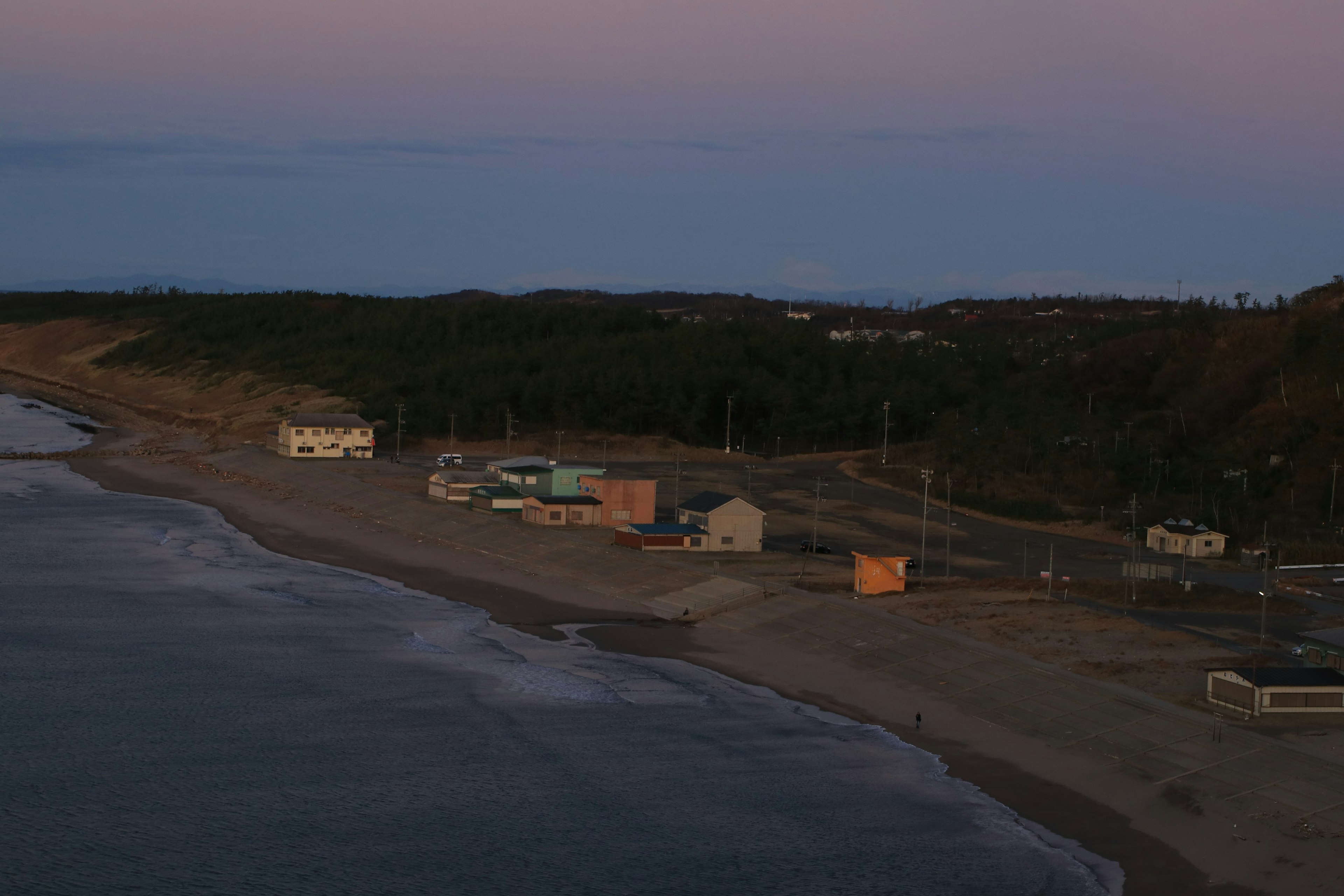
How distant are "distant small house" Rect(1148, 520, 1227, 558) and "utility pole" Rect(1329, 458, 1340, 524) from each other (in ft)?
28.9

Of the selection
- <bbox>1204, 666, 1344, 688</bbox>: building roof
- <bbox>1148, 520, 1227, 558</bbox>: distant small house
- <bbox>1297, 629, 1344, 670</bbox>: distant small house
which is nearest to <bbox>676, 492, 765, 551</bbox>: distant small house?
<bbox>1148, 520, 1227, 558</bbox>: distant small house

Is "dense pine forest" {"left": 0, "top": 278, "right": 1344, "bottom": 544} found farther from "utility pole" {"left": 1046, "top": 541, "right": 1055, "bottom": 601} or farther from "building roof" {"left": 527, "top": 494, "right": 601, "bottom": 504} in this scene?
"building roof" {"left": 527, "top": 494, "right": 601, "bottom": 504}

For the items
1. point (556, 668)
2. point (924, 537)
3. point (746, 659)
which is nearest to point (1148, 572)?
point (924, 537)

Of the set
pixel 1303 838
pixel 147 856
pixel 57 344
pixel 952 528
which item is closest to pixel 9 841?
pixel 147 856

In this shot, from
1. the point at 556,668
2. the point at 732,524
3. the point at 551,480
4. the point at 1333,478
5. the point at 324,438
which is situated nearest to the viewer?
the point at 556,668

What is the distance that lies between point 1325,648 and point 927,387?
74830mm

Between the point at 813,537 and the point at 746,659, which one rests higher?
the point at 813,537

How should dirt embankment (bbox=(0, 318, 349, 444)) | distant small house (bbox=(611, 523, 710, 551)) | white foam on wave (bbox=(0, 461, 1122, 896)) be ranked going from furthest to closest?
1. dirt embankment (bbox=(0, 318, 349, 444))
2. distant small house (bbox=(611, 523, 710, 551))
3. white foam on wave (bbox=(0, 461, 1122, 896))

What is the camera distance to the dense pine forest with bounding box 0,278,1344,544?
228 ft

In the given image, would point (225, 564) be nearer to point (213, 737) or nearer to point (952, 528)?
point (213, 737)

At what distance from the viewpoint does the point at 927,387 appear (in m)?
106

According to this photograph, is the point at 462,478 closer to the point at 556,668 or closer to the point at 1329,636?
the point at 556,668

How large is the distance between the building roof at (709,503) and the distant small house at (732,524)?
1.3 inches

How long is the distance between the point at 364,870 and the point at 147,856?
392cm
